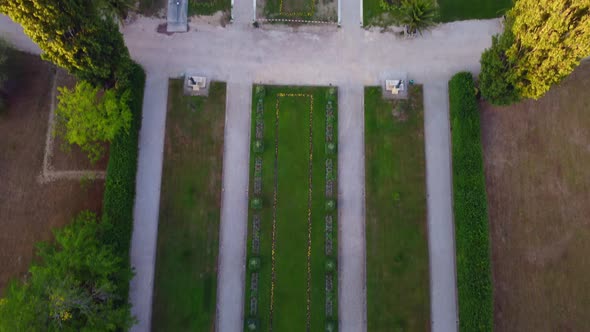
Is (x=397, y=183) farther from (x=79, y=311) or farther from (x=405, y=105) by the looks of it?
(x=79, y=311)

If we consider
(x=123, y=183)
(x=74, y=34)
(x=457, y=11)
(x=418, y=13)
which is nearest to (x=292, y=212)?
(x=123, y=183)

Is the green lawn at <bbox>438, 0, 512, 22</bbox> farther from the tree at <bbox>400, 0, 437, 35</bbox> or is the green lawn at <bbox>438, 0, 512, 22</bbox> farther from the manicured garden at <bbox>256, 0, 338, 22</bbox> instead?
the manicured garden at <bbox>256, 0, 338, 22</bbox>

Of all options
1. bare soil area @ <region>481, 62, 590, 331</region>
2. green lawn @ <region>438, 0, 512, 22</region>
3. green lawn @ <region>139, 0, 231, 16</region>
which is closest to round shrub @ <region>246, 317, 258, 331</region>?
bare soil area @ <region>481, 62, 590, 331</region>

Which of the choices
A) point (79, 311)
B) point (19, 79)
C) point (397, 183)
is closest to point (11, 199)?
point (19, 79)

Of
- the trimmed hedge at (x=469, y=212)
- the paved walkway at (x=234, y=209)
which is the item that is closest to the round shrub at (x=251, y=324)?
the paved walkway at (x=234, y=209)

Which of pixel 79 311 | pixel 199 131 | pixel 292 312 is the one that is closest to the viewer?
pixel 79 311

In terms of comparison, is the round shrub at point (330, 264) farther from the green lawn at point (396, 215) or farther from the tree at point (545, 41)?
the tree at point (545, 41)
